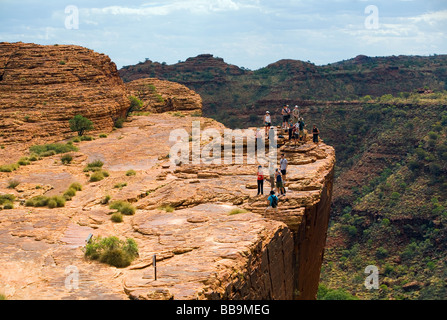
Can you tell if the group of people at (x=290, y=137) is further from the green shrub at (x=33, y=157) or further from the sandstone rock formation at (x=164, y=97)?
the sandstone rock formation at (x=164, y=97)

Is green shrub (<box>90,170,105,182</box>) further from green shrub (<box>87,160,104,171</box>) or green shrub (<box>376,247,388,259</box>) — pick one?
green shrub (<box>376,247,388,259</box>)

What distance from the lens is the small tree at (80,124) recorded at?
114ft

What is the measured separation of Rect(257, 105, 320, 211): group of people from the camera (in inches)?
710

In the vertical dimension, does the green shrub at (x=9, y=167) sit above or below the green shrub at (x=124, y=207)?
above

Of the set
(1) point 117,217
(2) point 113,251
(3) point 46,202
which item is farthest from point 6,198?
(2) point 113,251

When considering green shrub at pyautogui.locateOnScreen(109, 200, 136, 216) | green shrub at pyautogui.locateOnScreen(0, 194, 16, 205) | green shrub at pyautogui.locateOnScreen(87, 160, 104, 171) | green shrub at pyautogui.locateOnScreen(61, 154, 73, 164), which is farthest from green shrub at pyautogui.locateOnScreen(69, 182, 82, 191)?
green shrub at pyautogui.locateOnScreen(61, 154, 73, 164)

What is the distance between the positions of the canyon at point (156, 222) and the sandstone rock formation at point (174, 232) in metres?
0.03

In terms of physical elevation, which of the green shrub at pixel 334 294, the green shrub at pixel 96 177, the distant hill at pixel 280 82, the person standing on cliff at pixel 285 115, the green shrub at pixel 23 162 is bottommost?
the green shrub at pixel 334 294

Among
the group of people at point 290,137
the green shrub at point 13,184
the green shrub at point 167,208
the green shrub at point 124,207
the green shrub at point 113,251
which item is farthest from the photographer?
the green shrub at point 13,184

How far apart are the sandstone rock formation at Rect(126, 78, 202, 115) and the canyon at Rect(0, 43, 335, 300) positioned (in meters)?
16.6

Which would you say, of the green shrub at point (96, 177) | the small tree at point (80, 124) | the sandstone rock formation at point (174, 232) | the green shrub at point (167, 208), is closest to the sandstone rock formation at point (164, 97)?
the small tree at point (80, 124)

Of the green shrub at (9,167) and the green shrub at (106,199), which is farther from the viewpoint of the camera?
the green shrub at (9,167)

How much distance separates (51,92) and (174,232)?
25.9 metres
